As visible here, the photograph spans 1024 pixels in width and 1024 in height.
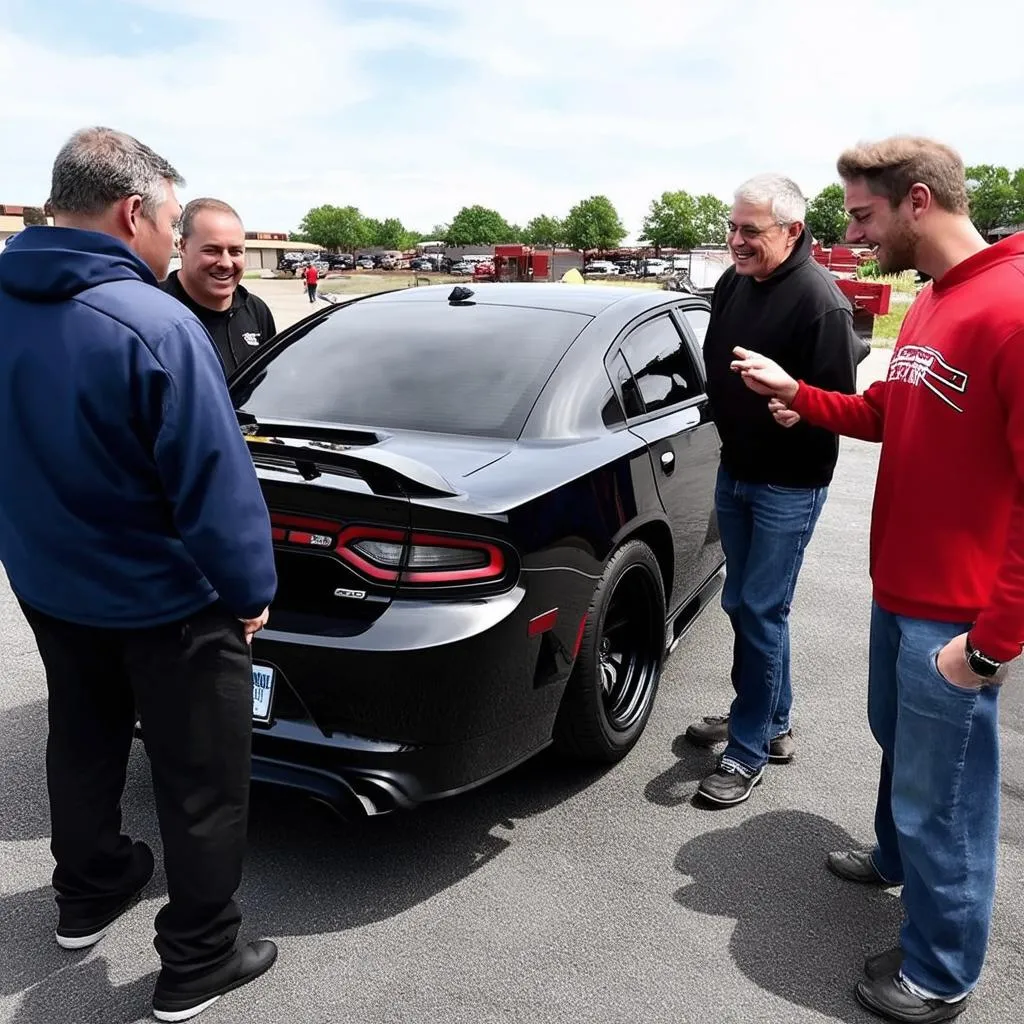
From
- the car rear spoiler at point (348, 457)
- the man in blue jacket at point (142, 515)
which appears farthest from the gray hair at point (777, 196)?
the man in blue jacket at point (142, 515)

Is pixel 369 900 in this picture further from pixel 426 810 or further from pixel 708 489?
pixel 708 489

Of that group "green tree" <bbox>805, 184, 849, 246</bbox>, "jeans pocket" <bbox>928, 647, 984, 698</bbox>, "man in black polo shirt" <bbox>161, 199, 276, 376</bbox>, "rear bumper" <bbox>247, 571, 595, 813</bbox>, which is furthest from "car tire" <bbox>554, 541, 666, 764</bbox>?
"green tree" <bbox>805, 184, 849, 246</bbox>

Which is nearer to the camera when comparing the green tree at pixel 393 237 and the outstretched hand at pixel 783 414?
the outstretched hand at pixel 783 414

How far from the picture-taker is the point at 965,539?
2059mm

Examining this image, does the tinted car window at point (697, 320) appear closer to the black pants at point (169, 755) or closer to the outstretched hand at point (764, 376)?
the outstretched hand at point (764, 376)

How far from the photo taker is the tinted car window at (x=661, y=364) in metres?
3.75

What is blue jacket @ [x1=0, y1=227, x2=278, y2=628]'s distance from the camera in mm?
1913

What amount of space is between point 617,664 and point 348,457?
4.94ft

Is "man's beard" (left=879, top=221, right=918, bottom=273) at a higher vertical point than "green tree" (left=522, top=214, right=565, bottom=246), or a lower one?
lower

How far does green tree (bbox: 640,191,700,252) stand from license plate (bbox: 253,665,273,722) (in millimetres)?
126661

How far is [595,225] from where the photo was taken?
423 ft

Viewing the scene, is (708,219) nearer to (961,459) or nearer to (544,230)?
(544,230)

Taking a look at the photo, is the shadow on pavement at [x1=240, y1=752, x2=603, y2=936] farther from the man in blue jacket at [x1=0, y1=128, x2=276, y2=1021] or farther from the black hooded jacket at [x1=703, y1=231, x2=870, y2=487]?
the black hooded jacket at [x1=703, y1=231, x2=870, y2=487]

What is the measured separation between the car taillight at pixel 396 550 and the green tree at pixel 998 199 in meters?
136
